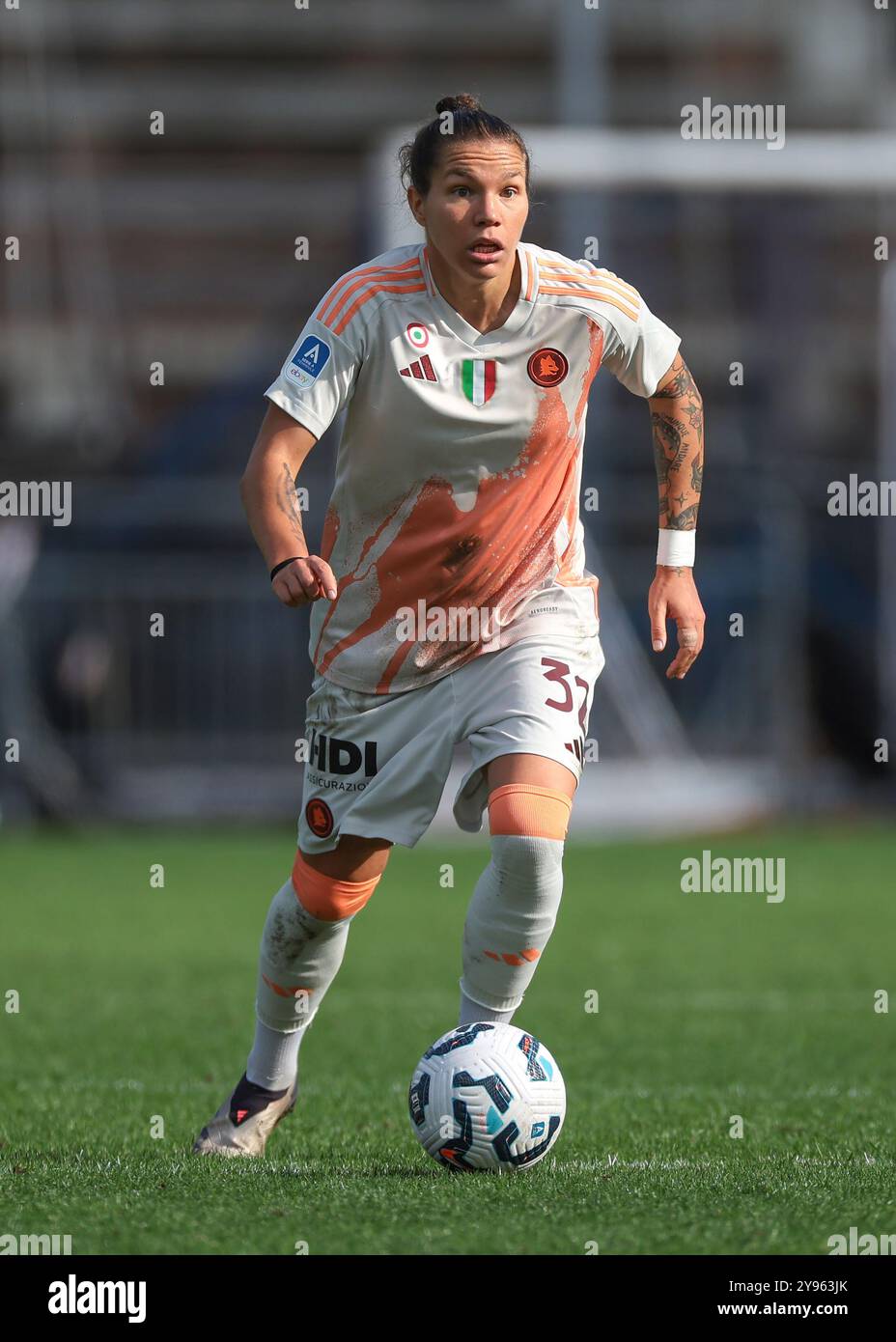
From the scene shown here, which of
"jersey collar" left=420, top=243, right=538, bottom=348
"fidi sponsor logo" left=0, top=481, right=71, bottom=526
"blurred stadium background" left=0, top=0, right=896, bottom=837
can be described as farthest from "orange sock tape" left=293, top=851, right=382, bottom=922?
"fidi sponsor logo" left=0, top=481, right=71, bottom=526

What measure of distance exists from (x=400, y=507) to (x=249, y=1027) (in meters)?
3.31

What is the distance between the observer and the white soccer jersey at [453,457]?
4.72 metres

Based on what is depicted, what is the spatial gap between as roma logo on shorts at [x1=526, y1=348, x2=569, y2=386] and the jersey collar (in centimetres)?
8

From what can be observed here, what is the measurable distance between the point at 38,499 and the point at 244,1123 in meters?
14.9

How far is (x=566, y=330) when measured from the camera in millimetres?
4824

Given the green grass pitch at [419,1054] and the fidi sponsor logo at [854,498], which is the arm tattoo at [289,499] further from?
the fidi sponsor logo at [854,498]

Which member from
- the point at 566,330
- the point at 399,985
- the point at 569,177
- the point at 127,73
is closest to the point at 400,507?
the point at 566,330

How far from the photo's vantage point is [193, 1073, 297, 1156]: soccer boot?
197 inches

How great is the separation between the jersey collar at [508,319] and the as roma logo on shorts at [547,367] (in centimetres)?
8

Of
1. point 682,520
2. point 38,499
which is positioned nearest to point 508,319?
point 682,520

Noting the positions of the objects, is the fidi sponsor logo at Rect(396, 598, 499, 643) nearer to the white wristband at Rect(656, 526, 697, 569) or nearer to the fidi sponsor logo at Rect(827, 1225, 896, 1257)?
the white wristband at Rect(656, 526, 697, 569)

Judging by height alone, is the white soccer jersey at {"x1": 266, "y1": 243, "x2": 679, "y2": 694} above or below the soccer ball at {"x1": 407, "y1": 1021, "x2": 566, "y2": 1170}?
above

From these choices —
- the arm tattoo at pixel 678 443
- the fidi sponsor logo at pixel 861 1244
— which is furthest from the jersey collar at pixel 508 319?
the fidi sponsor logo at pixel 861 1244

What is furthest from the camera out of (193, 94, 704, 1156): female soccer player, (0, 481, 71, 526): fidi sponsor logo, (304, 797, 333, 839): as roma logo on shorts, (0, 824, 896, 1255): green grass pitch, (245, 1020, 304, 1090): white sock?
(0, 481, 71, 526): fidi sponsor logo
